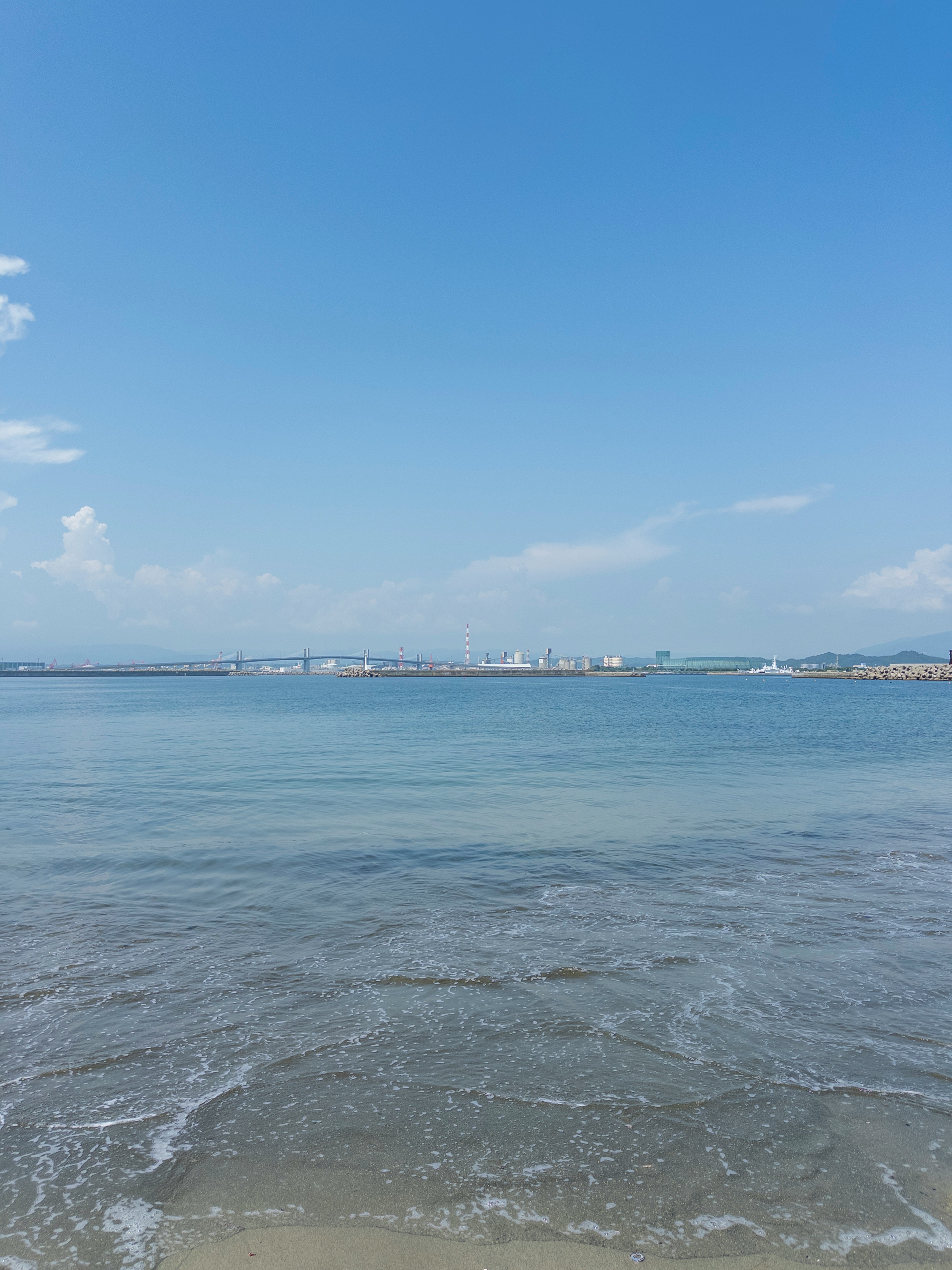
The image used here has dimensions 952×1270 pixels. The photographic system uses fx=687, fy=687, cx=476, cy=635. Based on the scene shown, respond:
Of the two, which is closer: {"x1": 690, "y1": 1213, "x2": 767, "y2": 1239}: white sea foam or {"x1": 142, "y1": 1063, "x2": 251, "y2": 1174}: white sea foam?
{"x1": 690, "y1": 1213, "x2": 767, "y2": 1239}: white sea foam

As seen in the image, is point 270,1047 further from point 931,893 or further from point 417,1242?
point 931,893

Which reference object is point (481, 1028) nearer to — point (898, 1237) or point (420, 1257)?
point (420, 1257)

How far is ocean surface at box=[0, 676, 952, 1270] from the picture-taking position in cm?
416

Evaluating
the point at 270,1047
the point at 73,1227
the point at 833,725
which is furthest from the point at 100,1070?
the point at 833,725

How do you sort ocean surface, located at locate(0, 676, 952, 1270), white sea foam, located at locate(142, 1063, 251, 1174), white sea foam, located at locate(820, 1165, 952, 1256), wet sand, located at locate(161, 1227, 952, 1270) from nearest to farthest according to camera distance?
wet sand, located at locate(161, 1227, 952, 1270)
white sea foam, located at locate(820, 1165, 952, 1256)
ocean surface, located at locate(0, 676, 952, 1270)
white sea foam, located at locate(142, 1063, 251, 1174)

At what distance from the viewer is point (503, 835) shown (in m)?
14.9

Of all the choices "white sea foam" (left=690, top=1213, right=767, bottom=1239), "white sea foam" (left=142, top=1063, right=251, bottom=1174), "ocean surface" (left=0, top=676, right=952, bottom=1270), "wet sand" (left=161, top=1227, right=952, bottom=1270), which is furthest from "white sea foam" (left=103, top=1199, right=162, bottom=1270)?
"white sea foam" (left=690, top=1213, right=767, bottom=1239)

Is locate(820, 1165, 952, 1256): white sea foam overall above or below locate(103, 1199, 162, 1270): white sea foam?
above

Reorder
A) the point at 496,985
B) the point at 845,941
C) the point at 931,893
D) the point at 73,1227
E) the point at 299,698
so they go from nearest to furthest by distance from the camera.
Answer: the point at 73,1227
the point at 496,985
the point at 845,941
the point at 931,893
the point at 299,698

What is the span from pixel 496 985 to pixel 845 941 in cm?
449

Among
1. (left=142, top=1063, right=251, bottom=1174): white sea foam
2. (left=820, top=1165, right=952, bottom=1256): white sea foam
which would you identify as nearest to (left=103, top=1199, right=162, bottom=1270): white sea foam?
(left=142, top=1063, right=251, bottom=1174): white sea foam

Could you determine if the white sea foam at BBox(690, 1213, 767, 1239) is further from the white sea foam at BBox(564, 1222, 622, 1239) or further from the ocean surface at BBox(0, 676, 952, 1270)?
the white sea foam at BBox(564, 1222, 622, 1239)

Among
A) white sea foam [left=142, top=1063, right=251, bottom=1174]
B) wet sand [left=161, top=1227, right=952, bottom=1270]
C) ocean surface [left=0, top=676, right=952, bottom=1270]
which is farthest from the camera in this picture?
white sea foam [left=142, top=1063, right=251, bottom=1174]

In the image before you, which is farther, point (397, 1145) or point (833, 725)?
point (833, 725)
